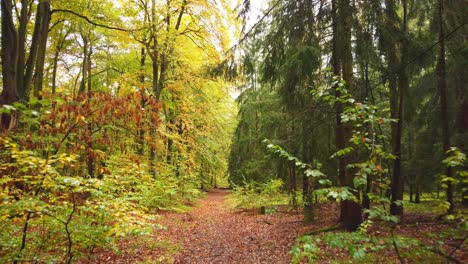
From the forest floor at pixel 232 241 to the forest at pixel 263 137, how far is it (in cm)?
7

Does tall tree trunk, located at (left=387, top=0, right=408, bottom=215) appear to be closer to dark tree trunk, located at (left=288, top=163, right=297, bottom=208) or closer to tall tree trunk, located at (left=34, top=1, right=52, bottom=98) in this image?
dark tree trunk, located at (left=288, top=163, right=297, bottom=208)

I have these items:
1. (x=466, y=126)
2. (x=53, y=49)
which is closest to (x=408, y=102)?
(x=466, y=126)

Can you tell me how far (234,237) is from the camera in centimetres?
853

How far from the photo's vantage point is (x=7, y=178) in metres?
3.81

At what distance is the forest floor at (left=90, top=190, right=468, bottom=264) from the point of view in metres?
6.16

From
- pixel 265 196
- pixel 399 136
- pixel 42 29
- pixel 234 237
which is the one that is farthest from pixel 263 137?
pixel 42 29

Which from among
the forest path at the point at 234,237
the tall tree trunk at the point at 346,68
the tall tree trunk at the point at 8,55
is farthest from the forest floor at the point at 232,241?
the tall tree trunk at the point at 8,55

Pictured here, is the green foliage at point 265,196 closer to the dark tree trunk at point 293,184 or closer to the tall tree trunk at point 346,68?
the dark tree trunk at point 293,184

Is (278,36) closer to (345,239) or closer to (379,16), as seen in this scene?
(379,16)

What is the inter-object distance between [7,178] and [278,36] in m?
6.66

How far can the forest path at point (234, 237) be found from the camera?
6559 mm

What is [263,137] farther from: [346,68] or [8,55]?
[8,55]

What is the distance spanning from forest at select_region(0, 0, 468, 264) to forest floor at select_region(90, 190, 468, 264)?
0.22ft

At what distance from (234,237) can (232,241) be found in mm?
469
